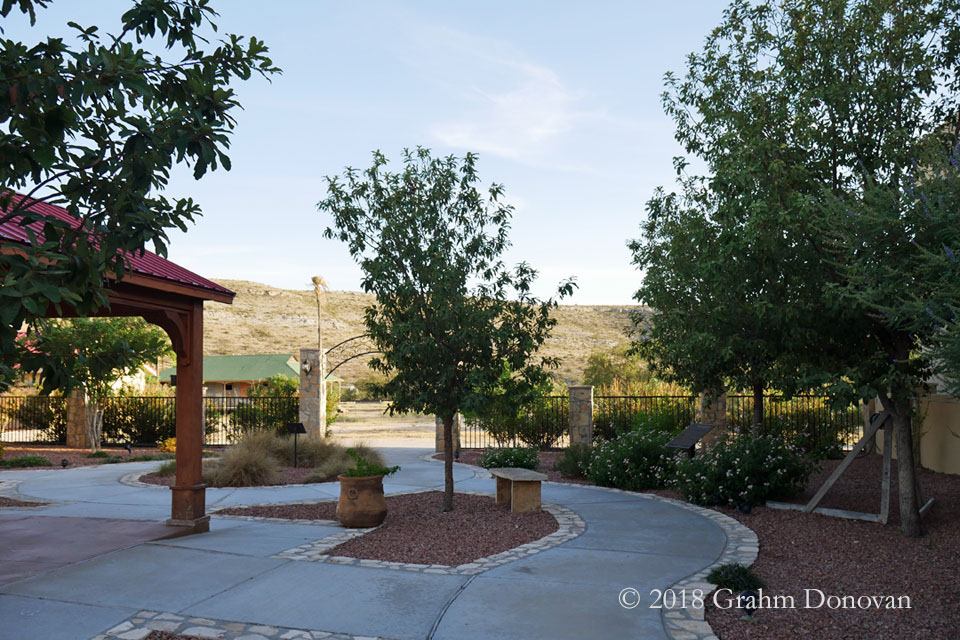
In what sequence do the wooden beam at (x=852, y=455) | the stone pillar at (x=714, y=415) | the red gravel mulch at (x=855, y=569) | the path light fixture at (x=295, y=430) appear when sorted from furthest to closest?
the stone pillar at (x=714, y=415) < the path light fixture at (x=295, y=430) < the wooden beam at (x=852, y=455) < the red gravel mulch at (x=855, y=569)

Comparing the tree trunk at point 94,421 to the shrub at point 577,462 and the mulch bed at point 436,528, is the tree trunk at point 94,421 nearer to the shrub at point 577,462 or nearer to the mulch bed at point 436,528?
the mulch bed at point 436,528

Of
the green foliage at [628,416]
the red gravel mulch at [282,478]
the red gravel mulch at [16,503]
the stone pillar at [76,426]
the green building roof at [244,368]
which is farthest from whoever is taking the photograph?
the green building roof at [244,368]

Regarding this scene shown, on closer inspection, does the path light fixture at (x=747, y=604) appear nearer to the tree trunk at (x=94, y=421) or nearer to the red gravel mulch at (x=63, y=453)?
the red gravel mulch at (x=63, y=453)

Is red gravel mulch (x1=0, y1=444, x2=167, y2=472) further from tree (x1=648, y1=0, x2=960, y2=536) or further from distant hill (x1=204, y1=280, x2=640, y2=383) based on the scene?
distant hill (x1=204, y1=280, x2=640, y2=383)

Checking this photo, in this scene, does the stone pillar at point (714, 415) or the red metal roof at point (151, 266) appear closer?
the red metal roof at point (151, 266)

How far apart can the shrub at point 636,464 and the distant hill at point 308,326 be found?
43269 mm

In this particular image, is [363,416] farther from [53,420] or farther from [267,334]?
[267,334]

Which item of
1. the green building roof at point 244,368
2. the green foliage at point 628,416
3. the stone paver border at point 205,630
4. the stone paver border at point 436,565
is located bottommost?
the stone paver border at point 436,565

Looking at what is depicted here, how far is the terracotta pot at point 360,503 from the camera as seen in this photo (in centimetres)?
859

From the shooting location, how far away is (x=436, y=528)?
336 inches

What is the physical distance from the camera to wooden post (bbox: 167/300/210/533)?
27.0 ft

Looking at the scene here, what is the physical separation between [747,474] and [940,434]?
5.77 m

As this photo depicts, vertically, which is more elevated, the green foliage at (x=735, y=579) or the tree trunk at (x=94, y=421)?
the tree trunk at (x=94, y=421)

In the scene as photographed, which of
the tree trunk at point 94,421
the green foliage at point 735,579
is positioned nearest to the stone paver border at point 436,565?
the green foliage at point 735,579
